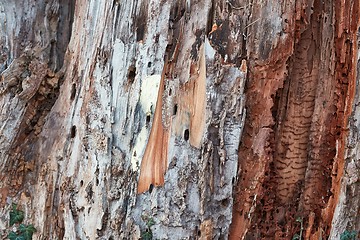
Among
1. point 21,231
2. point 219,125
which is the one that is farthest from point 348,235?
point 21,231

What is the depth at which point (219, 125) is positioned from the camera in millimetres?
3812

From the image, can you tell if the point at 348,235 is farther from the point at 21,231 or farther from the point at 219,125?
the point at 21,231

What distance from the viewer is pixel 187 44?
13.2 feet

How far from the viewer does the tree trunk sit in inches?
149

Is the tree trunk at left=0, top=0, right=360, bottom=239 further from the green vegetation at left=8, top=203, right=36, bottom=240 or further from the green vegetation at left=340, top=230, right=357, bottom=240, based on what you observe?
the green vegetation at left=8, top=203, right=36, bottom=240

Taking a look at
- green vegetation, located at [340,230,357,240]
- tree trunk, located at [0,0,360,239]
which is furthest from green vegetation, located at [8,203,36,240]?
green vegetation, located at [340,230,357,240]

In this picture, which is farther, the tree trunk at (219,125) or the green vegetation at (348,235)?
the tree trunk at (219,125)

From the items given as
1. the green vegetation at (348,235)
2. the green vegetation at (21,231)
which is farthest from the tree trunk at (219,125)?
the green vegetation at (21,231)

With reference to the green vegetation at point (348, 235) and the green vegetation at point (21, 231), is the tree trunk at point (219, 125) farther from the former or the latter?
the green vegetation at point (21, 231)

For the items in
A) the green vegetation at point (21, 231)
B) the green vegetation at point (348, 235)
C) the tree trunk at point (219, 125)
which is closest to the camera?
the green vegetation at point (348, 235)

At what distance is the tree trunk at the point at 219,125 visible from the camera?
3789 millimetres

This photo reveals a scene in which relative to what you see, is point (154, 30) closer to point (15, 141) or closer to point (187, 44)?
point (187, 44)

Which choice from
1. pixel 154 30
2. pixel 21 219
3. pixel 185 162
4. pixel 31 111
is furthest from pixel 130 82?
pixel 21 219

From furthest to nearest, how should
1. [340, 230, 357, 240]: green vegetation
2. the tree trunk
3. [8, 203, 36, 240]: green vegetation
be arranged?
[8, 203, 36, 240]: green vegetation, the tree trunk, [340, 230, 357, 240]: green vegetation
